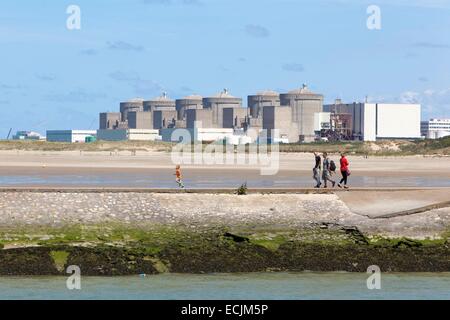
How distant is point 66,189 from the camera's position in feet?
108

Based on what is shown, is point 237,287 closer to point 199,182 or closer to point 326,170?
point 326,170

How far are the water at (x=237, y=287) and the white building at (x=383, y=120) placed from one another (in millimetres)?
149446

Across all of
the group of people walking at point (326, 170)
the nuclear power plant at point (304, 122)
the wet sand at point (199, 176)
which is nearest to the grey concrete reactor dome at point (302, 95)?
the nuclear power plant at point (304, 122)

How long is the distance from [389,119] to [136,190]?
149 metres

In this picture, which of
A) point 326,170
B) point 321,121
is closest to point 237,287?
point 326,170

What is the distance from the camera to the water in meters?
23.5

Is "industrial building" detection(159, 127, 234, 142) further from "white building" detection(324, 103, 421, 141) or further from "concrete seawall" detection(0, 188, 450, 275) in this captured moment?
"concrete seawall" detection(0, 188, 450, 275)

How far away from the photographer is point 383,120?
584 feet

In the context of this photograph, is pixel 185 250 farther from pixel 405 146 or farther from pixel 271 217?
pixel 405 146

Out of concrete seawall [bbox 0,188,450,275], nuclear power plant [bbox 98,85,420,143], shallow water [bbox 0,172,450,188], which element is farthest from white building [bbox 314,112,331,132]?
concrete seawall [bbox 0,188,450,275]

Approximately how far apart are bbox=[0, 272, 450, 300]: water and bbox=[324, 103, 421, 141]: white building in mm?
149446

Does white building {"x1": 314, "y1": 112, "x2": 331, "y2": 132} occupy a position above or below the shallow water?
above

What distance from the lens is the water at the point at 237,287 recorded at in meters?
23.5
